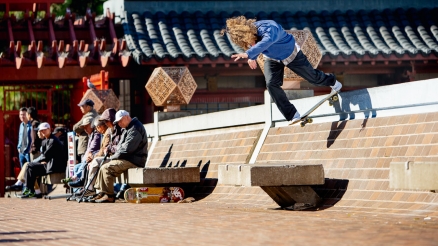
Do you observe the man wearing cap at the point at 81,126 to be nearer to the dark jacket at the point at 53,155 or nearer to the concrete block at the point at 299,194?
the dark jacket at the point at 53,155

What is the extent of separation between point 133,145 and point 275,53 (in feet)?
11.9

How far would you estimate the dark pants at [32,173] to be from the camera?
18.7 metres

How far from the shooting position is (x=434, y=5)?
1019 inches

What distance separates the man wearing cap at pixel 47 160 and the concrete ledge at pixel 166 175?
184 inches

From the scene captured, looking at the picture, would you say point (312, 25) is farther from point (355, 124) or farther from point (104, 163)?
point (355, 124)

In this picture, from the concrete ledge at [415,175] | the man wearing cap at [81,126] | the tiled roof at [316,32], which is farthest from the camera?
the tiled roof at [316,32]

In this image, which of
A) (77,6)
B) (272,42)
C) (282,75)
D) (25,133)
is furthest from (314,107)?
(77,6)

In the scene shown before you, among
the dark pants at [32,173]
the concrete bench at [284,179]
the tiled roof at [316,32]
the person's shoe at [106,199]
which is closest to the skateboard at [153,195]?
the person's shoe at [106,199]

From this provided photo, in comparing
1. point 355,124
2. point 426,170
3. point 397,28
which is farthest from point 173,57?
point 426,170

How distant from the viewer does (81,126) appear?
18297 mm

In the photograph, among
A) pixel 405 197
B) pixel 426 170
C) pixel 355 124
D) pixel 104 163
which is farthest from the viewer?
pixel 104 163

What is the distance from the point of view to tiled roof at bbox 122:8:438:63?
2306cm

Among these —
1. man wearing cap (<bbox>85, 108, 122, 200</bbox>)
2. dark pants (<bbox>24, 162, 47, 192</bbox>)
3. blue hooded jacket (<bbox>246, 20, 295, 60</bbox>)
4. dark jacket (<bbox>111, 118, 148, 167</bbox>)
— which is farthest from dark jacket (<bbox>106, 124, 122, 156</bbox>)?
blue hooded jacket (<bbox>246, 20, 295, 60</bbox>)

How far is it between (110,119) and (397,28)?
33.8ft
